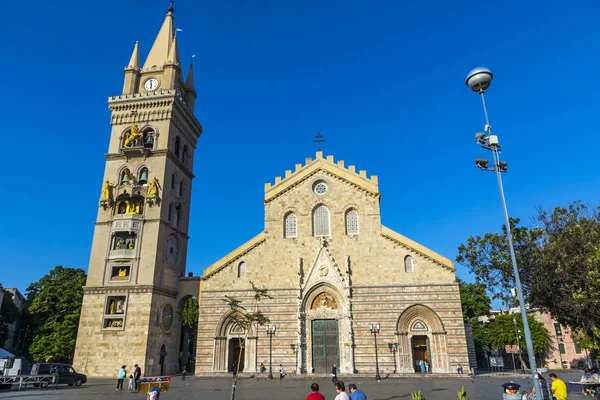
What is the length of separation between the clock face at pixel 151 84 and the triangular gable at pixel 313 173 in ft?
52.2

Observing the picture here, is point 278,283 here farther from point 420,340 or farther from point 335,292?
point 420,340

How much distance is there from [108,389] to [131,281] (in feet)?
35.7

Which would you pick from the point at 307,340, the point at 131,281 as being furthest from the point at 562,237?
the point at 131,281

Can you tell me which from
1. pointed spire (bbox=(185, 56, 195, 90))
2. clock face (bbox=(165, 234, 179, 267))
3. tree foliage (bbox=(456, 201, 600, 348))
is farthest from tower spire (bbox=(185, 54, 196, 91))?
tree foliage (bbox=(456, 201, 600, 348))

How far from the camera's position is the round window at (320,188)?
36.8 m

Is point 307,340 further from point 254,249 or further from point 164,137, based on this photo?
point 164,137

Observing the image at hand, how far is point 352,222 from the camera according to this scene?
116ft

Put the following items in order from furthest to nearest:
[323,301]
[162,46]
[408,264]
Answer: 1. [162,46]
2. [323,301]
3. [408,264]

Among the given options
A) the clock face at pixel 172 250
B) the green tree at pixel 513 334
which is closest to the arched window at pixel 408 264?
the clock face at pixel 172 250

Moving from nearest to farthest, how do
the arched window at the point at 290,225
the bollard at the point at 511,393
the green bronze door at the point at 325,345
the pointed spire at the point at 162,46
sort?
1. the bollard at the point at 511,393
2. the green bronze door at the point at 325,345
3. the arched window at the point at 290,225
4. the pointed spire at the point at 162,46

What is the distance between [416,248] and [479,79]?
21.4 metres

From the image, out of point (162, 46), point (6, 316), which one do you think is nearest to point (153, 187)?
point (162, 46)

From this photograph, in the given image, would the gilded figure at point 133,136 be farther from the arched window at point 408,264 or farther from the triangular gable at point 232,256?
the arched window at point 408,264

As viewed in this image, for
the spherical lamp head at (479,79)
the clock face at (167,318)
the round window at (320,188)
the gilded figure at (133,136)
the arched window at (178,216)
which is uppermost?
the gilded figure at (133,136)
